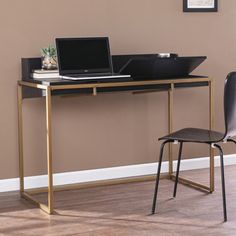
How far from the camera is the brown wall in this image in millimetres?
3854

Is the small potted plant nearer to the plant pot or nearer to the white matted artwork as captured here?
the plant pot

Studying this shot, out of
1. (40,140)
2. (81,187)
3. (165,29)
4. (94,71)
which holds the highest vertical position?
(165,29)

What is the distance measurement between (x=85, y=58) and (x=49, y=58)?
0.23m

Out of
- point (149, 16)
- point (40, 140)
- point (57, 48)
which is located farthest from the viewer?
point (149, 16)

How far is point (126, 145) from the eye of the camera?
428 cm

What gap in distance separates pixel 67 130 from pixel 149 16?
989 mm

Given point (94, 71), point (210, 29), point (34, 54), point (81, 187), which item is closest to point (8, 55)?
point (34, 54)

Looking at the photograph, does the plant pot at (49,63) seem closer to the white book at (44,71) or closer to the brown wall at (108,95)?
the white book at (44,71)

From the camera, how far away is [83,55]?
12.4 feet

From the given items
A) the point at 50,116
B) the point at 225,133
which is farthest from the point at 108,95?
the point at 225,133

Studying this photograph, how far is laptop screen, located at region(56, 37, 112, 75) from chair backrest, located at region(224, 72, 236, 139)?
931 millimetres

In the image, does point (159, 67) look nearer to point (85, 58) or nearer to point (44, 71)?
point (85, 58)

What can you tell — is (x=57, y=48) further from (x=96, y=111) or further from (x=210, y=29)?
(x=210, y=29)

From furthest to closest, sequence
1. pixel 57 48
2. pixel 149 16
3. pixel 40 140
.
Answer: pixel 149 16
pixel 40 140
pixel 57 48
